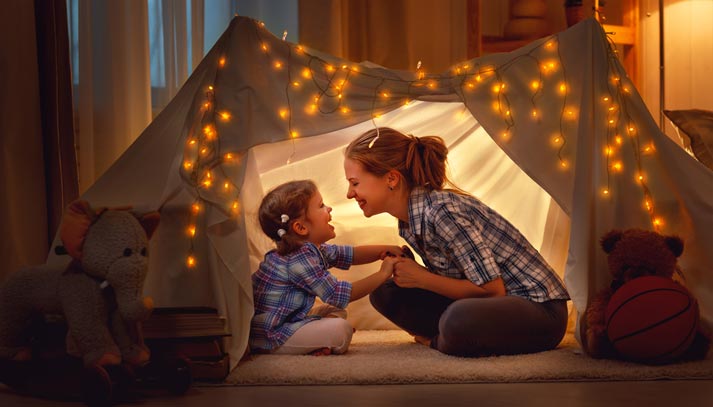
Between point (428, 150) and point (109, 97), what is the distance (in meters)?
1.30

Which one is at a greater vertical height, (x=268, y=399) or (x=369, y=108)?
(x=369, y=108)

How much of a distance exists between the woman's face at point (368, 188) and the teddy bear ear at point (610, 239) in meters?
0.58

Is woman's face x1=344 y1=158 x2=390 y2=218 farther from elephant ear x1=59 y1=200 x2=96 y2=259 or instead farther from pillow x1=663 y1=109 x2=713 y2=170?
pillow x1=663 y1=109 x2=713 y2=170

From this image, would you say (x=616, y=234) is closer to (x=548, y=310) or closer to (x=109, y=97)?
(x=548, y=310)

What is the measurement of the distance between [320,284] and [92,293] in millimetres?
690

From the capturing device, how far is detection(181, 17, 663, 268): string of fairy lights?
247cm

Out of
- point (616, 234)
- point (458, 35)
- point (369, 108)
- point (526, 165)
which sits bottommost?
point (616, 234)

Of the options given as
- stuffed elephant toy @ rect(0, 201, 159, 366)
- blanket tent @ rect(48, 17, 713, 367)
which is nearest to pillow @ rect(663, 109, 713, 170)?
blanket tent @ rect(48, 17, 713, 367)

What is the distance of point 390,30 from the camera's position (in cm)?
396

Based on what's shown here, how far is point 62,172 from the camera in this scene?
10.3 ft

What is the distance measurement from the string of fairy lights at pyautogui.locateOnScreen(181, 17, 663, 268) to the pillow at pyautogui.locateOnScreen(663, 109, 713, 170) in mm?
426

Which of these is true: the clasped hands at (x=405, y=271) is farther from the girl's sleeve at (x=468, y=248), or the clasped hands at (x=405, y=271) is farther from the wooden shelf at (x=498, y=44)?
the wooden shelf at (x=498, y=44)

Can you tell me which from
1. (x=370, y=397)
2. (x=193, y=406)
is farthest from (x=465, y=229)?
(x=193, y=406)

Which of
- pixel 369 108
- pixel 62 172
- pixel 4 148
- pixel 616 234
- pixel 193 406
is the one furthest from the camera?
pixel 62 172
